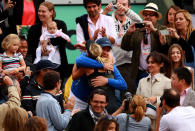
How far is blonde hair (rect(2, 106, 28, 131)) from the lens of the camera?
600 cm

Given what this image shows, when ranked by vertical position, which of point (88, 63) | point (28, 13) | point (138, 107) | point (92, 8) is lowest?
point (138, 107)

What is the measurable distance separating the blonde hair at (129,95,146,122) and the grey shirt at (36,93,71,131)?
99 centimetres

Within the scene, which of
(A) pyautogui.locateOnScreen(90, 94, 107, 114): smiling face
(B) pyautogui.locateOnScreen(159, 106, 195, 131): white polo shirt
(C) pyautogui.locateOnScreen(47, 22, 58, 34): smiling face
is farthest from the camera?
(C) pyautogui.locateOnScreen(47, 22, 58, 34): smiling face

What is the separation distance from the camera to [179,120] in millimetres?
6539

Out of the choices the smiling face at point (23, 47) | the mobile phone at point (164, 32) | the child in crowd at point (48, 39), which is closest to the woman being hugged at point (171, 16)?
the mobile phone at point (164, 32)

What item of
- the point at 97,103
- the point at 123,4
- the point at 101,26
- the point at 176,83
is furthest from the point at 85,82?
the point at 123,4

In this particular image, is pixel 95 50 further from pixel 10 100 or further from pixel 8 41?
pixel 8 41

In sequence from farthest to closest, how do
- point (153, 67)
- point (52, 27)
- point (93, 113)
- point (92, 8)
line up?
point (52, 27)
point (92, 8)
point (153, 67)
point (93, 113)

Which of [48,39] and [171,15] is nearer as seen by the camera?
[48,39]

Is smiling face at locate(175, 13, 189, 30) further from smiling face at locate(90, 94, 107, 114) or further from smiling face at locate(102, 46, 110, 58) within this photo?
smiling face at locate(90, 94, 107, 114)

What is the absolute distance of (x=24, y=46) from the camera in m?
9.38

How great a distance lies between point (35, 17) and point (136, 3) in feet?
9.11

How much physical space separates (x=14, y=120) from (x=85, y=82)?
6.36 feet

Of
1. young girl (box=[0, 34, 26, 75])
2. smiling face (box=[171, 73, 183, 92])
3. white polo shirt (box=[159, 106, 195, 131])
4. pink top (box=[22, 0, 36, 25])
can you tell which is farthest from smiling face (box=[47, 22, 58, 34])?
white polo shirt (box=[159, 106, 195, 131])
